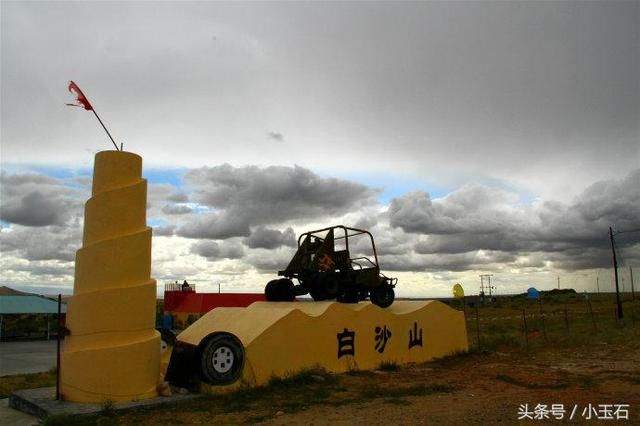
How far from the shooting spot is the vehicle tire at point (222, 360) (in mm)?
9848

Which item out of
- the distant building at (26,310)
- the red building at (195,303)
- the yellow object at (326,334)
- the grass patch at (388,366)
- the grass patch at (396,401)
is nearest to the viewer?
the grass patch at (396,401)

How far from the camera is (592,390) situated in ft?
35.2

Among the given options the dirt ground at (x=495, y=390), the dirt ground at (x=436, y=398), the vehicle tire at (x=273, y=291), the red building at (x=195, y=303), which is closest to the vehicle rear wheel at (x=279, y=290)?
the vehicle tire at (x=273, y=291)

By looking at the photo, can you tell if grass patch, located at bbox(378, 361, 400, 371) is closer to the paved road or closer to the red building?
the paved road

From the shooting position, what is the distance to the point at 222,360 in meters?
10.0

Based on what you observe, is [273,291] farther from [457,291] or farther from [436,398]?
[457,291]

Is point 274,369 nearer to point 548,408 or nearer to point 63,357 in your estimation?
point 63,357

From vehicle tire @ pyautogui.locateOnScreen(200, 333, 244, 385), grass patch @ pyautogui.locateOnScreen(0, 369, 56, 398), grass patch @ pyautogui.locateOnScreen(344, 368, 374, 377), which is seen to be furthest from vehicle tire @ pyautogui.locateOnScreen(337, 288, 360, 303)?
grass patch @ pyautogui.locateOnScreen(0, 369, 56, 398)

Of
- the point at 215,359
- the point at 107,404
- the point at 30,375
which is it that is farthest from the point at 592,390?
the point at 30,375

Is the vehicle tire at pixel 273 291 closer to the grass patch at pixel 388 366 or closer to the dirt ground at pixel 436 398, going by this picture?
the dirt ground at pixel 436 398

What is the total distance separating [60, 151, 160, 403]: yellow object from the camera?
9250 millimetres

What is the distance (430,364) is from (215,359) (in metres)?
7.50

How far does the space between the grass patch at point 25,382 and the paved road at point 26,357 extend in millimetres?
1265

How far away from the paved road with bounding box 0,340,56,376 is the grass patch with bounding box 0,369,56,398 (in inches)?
49.8
